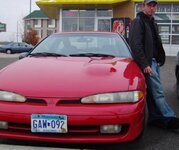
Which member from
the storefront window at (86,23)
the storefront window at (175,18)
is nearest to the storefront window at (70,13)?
the storefront window at (86,23)

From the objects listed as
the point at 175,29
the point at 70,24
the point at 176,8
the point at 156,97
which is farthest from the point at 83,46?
the point at 70,24

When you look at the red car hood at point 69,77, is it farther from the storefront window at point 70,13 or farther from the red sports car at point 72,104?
the storefront window at point 70,13

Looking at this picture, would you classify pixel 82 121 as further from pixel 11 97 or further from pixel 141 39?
pixel 141 39

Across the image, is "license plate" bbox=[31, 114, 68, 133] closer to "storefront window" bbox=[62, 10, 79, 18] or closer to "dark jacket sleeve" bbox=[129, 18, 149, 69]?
"dark jacket sleeve" bbox=[129, 18, 149, 69]

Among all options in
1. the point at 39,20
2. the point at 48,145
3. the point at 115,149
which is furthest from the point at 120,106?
the point at 39,20

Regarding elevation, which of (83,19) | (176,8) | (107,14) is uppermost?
(176,8)

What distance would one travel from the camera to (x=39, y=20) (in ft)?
325

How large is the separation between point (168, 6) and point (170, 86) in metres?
18.7

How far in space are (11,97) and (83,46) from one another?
1784 mm

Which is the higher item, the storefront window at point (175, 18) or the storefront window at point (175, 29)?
the storefront window at point (175, 18)

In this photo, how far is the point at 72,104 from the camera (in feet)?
13.3

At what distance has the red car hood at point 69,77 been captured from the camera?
418cm

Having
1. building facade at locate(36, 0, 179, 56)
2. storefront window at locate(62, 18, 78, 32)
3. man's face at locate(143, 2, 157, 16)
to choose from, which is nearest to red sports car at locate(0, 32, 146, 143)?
man's face at locate(143, 2, 157, 16)

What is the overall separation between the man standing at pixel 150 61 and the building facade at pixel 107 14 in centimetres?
2174
